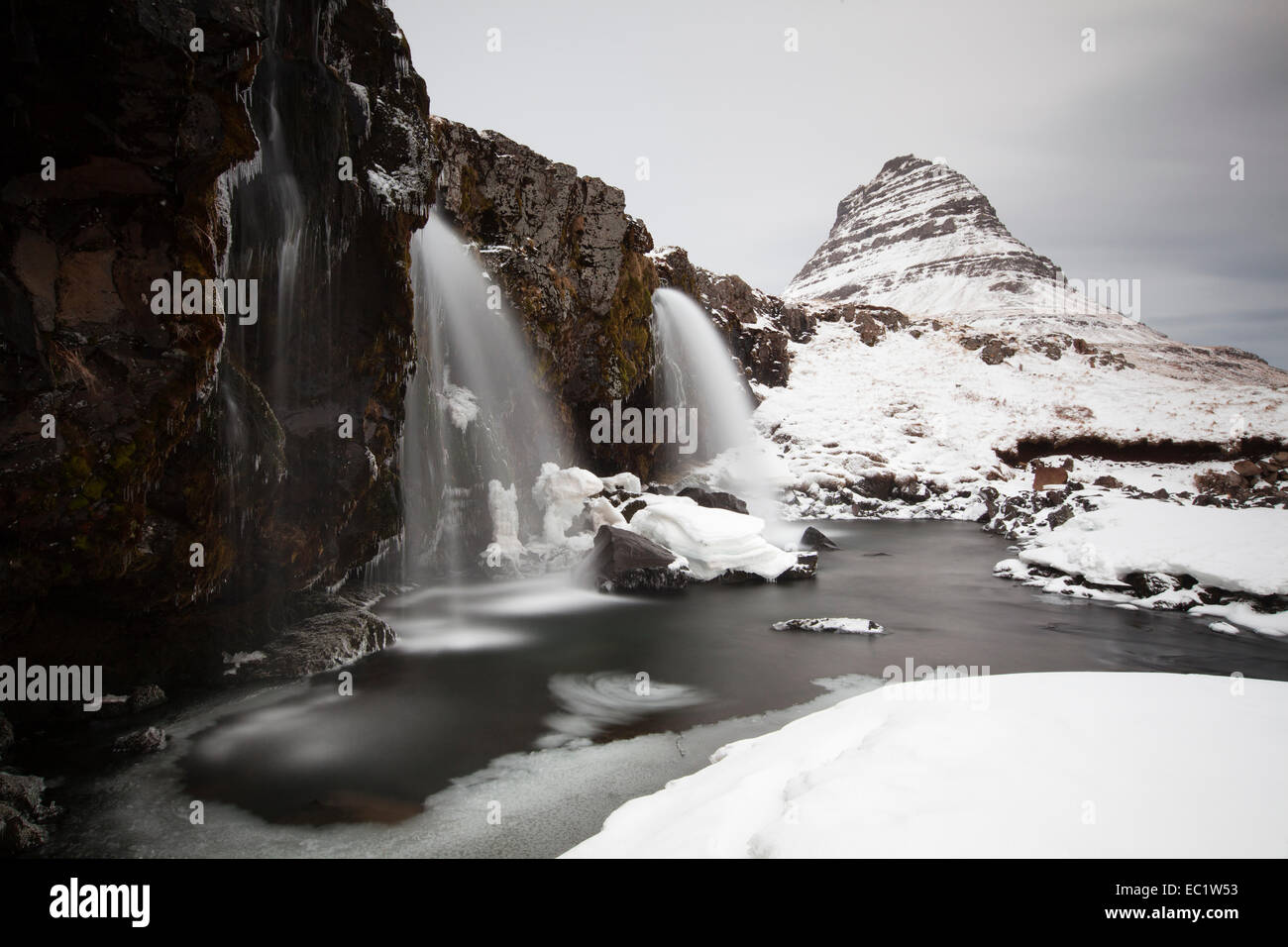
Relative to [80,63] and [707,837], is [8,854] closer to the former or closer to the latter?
[707,837]

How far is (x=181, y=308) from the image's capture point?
701 cm

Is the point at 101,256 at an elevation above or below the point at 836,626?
above

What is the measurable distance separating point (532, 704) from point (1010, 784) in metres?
6.53

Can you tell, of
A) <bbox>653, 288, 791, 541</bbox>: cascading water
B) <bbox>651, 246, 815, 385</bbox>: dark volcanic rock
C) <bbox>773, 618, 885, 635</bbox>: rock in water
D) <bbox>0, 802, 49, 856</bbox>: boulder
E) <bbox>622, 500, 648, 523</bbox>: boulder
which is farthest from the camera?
<bbox>651, 246, 815, 385</bbox>: dark volcanic rock

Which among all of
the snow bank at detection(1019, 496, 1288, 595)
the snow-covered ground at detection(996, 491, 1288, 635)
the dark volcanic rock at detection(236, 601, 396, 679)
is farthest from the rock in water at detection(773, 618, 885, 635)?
the dark volcanic rock at detection(236, 601, 396, 679)

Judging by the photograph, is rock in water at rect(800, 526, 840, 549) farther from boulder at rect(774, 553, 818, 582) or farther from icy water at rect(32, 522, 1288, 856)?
icy water at rect(32, 522, 1288, 856)

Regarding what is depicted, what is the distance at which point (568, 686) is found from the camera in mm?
9617

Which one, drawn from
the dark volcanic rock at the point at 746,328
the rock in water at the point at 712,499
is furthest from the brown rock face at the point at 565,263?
the dark volcanic rock at the point at 746,328

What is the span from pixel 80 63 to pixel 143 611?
5884mm

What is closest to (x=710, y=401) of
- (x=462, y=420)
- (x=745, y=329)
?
(x=745, y=329)

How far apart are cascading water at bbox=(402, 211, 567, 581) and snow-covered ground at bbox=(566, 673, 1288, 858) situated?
12342 millimetres

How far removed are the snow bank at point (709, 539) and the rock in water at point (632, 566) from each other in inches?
34.4

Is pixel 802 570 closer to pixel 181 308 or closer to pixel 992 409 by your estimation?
pixel 181 308

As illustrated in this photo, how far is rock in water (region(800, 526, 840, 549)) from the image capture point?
2312cm
